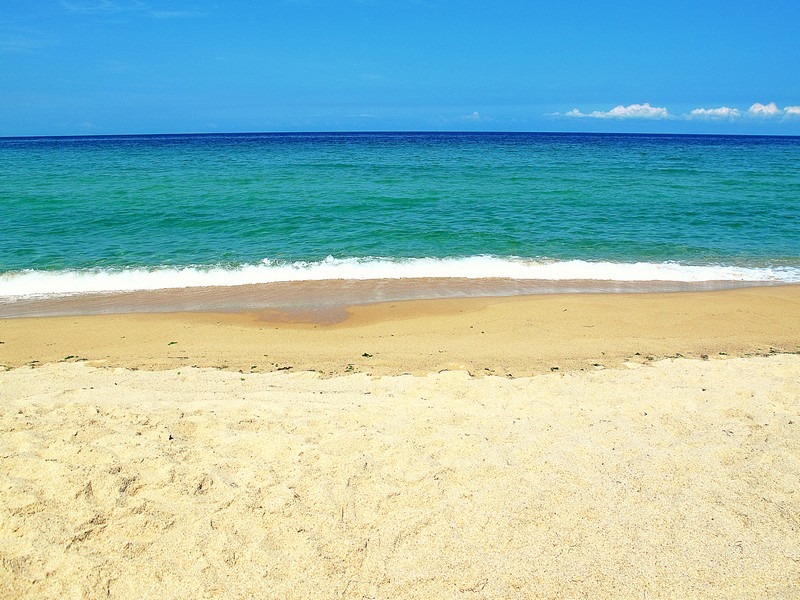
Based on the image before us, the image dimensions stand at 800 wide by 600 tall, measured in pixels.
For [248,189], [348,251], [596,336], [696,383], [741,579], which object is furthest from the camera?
[248,189]

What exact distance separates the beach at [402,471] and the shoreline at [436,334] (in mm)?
79

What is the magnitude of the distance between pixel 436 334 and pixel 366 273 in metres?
4.34

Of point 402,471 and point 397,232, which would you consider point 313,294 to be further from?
point 402,471

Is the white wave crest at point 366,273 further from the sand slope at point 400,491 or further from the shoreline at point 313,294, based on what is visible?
the sand slope at point 400,491

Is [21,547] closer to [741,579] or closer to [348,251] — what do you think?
[741,579]

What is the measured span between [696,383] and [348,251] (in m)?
9.31

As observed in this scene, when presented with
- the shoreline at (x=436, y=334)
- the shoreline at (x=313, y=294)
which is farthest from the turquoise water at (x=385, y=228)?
the shoreline at (x=436, y=334)

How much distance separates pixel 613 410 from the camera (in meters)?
5.49

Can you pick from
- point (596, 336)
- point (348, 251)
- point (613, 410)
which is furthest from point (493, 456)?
point (348, 251)

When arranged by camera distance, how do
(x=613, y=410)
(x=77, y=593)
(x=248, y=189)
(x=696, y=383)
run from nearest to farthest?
(x=77, y=593)
(x=613, y=410)
(x=696, y=383)
(x=248, y=189)

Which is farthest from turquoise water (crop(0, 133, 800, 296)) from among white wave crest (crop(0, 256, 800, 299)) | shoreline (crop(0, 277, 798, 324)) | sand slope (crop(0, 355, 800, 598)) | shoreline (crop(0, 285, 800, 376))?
sand slope (crop(0, 355, 800, 598))

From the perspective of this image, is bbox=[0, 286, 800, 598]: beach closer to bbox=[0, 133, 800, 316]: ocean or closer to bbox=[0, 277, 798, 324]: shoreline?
bbox=[0, 277, 798, 324]: shoreline

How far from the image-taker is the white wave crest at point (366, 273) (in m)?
11.6

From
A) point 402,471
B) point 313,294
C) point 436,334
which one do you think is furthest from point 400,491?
point 313,294
